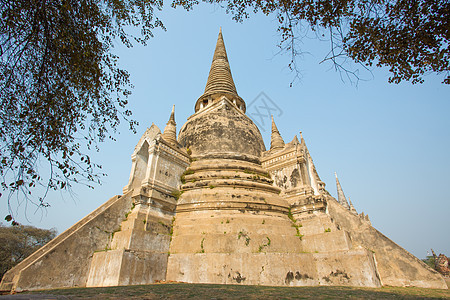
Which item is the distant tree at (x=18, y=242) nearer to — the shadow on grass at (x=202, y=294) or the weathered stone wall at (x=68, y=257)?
the weathered stone wall at (x=68, y=257)

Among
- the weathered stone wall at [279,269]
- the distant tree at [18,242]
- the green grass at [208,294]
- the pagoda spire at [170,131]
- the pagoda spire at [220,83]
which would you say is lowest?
the green grass at [208,294]

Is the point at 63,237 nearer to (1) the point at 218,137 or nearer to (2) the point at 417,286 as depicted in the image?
(1) the point at 218,137

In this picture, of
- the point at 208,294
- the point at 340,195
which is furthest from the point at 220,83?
the point at 340,195

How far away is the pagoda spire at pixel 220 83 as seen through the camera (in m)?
19.0

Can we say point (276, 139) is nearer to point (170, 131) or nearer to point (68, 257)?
point (170, 131)

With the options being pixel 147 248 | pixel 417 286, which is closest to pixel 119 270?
pixel 147 248

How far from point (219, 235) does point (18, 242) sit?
2274 centimetres

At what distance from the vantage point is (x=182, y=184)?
12.6 meters

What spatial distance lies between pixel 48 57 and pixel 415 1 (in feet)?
21.2

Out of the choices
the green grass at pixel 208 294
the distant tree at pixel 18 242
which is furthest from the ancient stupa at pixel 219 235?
the distant tree at pixel 18 242

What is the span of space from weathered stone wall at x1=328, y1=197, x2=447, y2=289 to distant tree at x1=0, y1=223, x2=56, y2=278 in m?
25.5

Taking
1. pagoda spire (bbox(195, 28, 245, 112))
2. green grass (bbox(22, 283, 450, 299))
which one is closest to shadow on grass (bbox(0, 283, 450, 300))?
green grass (bbox(22, 283, 450, 299))

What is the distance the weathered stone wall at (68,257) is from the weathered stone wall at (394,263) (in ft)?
30.6

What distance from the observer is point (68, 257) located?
7.95 metres
